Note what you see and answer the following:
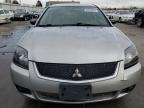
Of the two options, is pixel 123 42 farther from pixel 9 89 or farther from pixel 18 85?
pixel 9 89

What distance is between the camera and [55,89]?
277cm

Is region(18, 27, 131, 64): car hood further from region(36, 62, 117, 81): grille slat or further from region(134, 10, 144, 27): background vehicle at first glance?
region(134, 10, 144, 27): background vehicle

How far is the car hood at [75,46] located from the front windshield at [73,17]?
22.9 inches

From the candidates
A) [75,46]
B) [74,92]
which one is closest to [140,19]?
[75,46]

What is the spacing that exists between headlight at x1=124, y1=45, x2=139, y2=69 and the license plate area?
0.57m

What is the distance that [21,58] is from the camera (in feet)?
10.0

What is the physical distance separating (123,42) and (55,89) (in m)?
1.14

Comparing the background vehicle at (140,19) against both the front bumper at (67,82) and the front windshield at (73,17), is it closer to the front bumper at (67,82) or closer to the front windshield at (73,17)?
the front windshield at (73,17)

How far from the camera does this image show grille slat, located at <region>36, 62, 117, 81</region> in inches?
111

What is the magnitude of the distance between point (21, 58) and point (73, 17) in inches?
68.0

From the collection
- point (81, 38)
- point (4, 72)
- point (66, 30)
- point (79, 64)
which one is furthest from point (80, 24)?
point (4, 72)

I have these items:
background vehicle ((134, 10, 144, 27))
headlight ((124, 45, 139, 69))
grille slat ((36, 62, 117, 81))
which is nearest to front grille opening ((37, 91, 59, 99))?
grille slat ((36, 62, 117, 81))

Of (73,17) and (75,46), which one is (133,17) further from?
(75,46)

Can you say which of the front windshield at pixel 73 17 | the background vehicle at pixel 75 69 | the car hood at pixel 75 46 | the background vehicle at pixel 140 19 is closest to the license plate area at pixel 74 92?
the background vehicle at pixel 75 69
